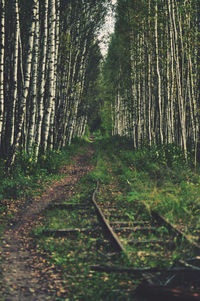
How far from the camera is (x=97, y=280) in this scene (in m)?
4.63

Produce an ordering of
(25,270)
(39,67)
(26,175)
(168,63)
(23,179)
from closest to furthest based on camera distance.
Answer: (25,270), (23,179), (26,175), (168,63), (39,67)

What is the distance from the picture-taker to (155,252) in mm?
5410

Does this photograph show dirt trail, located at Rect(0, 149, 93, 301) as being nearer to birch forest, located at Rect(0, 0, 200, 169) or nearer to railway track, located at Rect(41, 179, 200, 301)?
railway track, located at Rect(41, 179, 200, 301)

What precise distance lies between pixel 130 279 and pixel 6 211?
191 inches

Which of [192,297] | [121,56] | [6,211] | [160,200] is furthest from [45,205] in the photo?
[121,56]

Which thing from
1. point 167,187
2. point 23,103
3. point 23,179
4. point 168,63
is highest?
point 168,63

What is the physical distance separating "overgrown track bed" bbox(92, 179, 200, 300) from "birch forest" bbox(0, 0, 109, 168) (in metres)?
6.33

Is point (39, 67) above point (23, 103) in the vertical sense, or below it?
above

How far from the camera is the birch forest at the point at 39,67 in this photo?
500 inches

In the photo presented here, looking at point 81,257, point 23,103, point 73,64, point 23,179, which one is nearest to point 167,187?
point 23,179

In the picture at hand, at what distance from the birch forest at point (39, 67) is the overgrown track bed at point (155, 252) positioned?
6326 mm

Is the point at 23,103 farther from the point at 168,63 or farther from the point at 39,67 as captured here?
the point at 168,63

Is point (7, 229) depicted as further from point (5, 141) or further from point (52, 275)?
point (5, 141)

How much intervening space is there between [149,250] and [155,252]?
0.50ft
